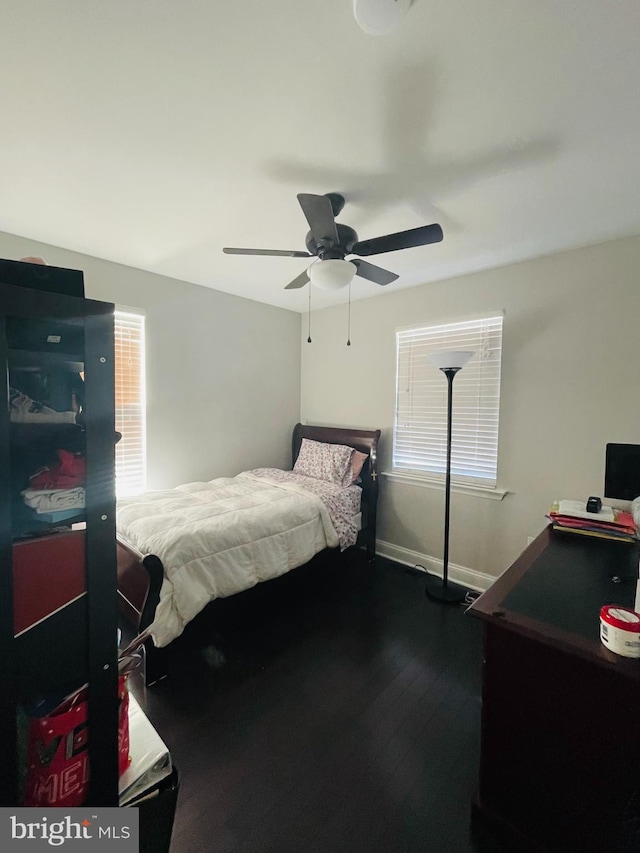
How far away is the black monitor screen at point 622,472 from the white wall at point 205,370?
9.75 feet

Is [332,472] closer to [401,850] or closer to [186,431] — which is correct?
[186,431]

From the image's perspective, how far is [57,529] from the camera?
769 mm

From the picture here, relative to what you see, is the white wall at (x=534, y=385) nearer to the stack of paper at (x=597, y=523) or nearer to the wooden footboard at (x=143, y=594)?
the stack of paper at (x=597, y=523)

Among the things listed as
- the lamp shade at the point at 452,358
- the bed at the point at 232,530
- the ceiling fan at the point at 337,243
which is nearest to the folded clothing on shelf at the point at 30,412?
the bed at the point at 232,530

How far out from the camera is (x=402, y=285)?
318 cm

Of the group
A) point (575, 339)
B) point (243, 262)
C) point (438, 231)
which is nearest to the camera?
point (438, 231)

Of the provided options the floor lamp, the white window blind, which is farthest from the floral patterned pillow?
the floor lamp

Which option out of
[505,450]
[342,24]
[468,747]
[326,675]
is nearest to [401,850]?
[468,747]

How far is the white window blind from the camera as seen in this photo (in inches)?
110

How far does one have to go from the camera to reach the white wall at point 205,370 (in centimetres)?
291

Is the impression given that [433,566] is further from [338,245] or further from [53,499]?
[53,499]

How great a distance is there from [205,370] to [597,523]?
318cm

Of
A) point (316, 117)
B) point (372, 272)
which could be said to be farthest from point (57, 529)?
point (372, 272)

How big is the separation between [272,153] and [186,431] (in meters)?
2.40
